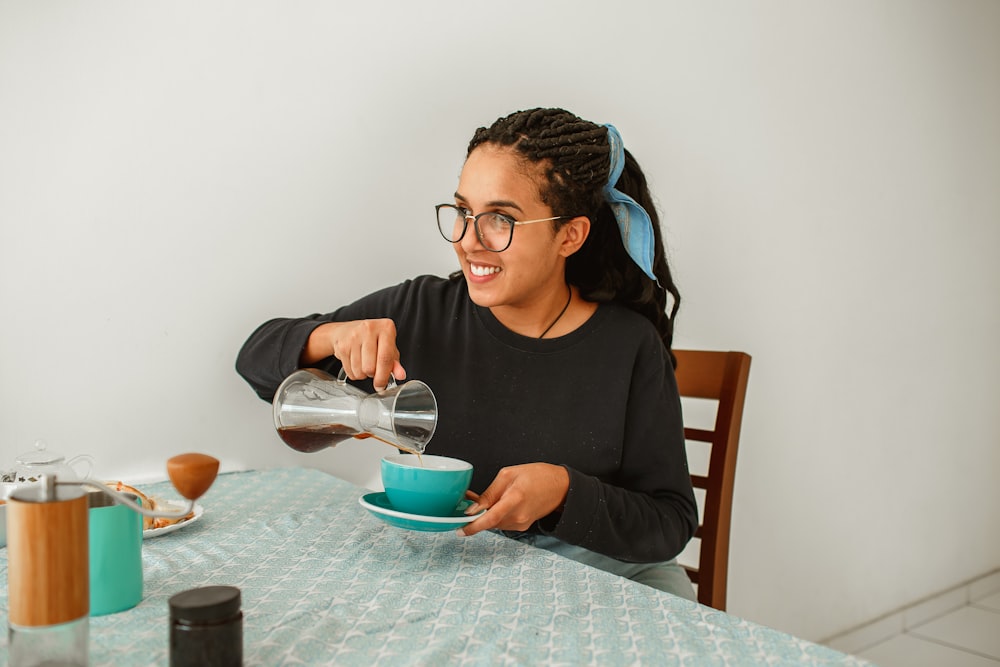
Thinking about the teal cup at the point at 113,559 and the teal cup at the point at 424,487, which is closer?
the teal cup at the point at 113,559

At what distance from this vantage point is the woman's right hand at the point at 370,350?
3.16 ft

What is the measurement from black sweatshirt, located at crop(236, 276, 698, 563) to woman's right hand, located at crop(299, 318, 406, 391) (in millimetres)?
140

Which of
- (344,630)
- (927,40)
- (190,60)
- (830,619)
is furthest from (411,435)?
(927,40)

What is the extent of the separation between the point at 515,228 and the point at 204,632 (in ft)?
2.41

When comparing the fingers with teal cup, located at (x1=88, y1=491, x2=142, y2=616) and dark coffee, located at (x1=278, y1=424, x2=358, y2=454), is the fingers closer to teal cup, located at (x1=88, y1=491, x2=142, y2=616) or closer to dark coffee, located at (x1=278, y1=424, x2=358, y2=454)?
dark coffee, located at (x1=278, y1=424, x2=358, y2=454)

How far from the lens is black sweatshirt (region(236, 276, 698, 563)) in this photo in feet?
3.89

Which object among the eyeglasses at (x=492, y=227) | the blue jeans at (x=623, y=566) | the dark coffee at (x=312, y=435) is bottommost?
the blue jeans at (x=623, y=566)

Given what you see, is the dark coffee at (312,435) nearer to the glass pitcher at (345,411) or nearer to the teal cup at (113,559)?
the glass pitcher at (345,411)

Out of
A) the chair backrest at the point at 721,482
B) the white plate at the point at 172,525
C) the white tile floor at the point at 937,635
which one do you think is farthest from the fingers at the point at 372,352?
the white tile floor at the point at 937,635

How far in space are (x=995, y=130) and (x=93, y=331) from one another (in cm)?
281

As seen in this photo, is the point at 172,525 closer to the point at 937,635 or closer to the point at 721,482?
the point at 721,482

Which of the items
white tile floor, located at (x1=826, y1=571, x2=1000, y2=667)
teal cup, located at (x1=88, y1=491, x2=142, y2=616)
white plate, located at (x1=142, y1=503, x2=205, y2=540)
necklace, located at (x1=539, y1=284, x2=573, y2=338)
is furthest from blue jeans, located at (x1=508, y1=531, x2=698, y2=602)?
white tile floor, located at (x1=826, y1=571, x2=1000, y2=667)

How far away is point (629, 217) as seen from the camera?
49.6 inches

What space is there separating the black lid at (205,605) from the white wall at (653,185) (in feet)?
2.43
